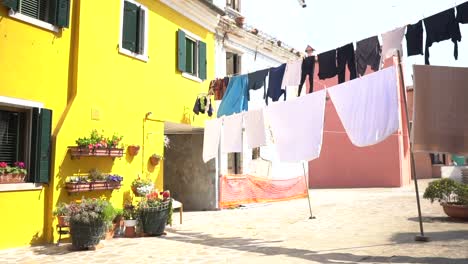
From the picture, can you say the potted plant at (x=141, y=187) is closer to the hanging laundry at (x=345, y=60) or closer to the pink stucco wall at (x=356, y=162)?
the hanging laundry at (x=345, y=60)

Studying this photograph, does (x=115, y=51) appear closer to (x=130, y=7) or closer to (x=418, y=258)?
(x=130, y=7)

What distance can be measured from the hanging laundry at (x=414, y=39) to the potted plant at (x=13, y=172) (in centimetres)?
734

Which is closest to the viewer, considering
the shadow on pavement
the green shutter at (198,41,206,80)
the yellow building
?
the shadow on pavement

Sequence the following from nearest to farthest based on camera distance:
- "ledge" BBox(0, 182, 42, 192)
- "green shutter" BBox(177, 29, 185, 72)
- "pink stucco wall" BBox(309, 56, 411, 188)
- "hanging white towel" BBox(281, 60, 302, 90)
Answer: "ledge" BBox(0, 182, 42, 192) < "hanging white towel" BBox(281, 60, 302, 90) < "green shutter" BBox(177, 29, 185, 72) < "pink stucco wall" BBox(309, 56, 411, 188)

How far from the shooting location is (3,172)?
7551 millimetres

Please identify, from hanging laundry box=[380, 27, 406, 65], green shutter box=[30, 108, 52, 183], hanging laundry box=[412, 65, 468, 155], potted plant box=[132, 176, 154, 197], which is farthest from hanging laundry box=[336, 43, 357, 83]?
green shutter box=[30, 108, 52, 183]

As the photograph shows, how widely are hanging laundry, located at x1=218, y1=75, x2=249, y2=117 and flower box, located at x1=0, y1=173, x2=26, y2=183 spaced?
537 centimetres

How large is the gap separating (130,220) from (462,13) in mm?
7458

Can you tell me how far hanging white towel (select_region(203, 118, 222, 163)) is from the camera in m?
11.4

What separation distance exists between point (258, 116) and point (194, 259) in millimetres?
4281

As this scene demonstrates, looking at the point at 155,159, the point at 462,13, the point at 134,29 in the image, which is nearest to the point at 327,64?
the point at 462,13

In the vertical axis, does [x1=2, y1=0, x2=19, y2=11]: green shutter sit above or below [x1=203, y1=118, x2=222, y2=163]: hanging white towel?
above

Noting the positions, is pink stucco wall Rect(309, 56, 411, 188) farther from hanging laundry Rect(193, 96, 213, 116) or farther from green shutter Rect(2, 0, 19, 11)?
green shutter Rect(2, 0, 19, 11)

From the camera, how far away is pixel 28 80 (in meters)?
8.09
